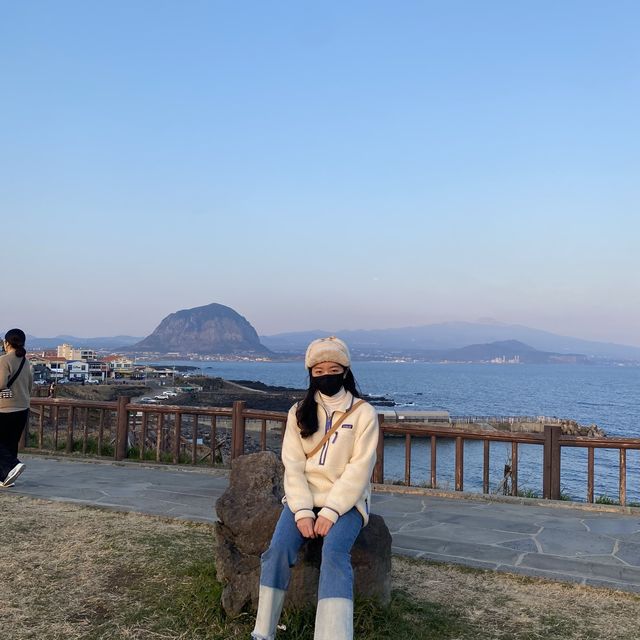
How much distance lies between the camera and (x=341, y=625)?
2.99m

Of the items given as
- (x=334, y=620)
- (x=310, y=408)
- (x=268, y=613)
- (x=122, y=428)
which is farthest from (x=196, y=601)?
(x=122, y=428)

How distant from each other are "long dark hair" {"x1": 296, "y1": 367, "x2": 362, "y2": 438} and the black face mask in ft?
0.14

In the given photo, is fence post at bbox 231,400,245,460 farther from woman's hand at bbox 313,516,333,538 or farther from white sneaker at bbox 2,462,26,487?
woman's hand at bbox 313,516,333,538

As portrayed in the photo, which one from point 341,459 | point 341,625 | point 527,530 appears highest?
point 341,459

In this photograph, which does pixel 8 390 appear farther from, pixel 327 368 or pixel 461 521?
pixel 461 521

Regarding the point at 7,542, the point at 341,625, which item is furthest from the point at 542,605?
the point at 7,542

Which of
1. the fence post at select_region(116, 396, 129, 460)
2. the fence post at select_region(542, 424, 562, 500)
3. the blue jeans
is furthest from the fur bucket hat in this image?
the fence post at select_region(116, 396, 129, 460)

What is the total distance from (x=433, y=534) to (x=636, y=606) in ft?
6.43

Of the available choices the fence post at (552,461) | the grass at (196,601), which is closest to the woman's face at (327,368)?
the grass at (196,601)

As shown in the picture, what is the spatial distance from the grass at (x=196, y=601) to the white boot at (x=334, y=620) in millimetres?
527

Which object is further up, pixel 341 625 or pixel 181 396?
pixel 341 625

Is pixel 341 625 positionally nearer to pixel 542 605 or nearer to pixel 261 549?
pixel 261 549

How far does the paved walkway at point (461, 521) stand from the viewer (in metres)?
4.89

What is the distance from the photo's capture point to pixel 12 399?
23.1 feet
